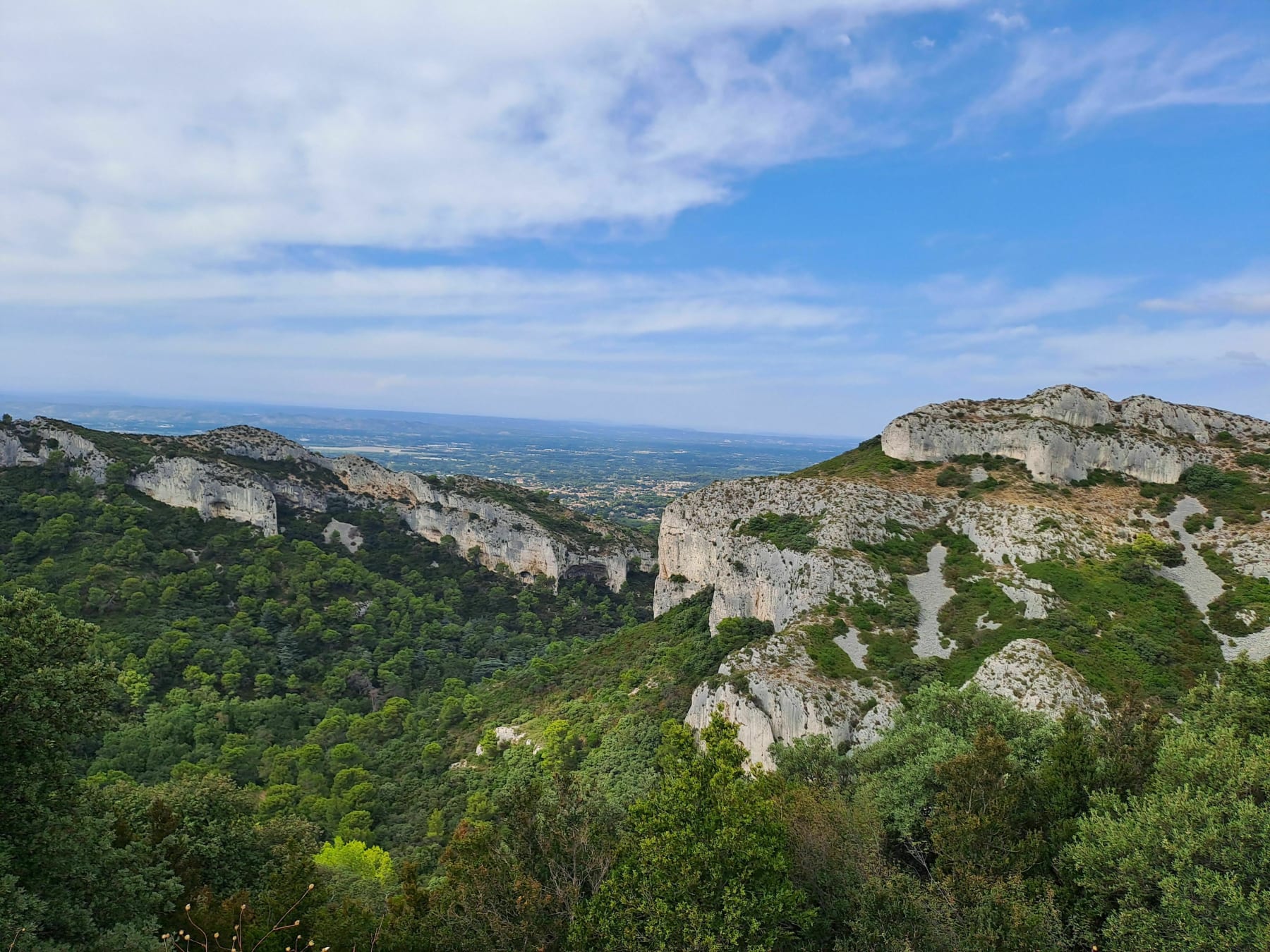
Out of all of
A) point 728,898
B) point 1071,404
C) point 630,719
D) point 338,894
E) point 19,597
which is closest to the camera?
point 728,898

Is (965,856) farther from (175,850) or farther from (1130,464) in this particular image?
(1130,464)

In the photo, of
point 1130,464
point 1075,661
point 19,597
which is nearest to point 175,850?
point 19,597

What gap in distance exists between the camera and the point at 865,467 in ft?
173

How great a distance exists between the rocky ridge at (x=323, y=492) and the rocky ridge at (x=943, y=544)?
3506cm

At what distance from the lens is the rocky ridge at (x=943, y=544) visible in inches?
1152

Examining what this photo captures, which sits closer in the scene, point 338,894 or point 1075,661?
point 338,894

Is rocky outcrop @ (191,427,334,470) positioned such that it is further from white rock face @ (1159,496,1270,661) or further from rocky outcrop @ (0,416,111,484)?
white rock face @ (1159,496,1270,661)

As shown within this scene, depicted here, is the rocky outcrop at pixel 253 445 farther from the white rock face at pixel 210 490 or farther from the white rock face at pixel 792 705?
the white rock face at pixel 792 705

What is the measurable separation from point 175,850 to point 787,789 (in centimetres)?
1827

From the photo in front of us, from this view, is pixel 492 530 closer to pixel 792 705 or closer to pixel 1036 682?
pixel 792 705

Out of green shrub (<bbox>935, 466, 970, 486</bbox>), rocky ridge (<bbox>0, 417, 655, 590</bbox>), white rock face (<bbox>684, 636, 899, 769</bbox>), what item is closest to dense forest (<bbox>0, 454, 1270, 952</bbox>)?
white rock face (<bbox>684, 636, 899, 769</bbox>)

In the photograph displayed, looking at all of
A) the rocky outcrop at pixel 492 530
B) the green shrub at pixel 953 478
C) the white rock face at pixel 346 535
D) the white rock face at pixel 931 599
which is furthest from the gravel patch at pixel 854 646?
the white rock face at pixel 346 535

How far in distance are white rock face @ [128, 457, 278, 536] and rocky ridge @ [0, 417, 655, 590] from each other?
0.30 ft

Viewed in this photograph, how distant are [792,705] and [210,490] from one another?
3124 inches
